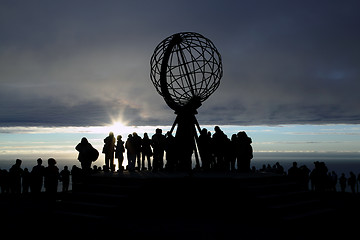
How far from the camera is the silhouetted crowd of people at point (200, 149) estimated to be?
1305 cm

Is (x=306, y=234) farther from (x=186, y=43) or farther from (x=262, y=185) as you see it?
(x=186, y=43)

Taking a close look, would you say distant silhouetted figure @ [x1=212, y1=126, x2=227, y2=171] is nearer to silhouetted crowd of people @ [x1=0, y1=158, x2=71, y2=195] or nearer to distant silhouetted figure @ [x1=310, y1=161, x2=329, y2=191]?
distant silhouetted figure @ [x1=310, y1=161, x2=329, y2=191]

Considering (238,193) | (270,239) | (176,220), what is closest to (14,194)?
(176,220)

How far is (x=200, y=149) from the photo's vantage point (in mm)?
13875

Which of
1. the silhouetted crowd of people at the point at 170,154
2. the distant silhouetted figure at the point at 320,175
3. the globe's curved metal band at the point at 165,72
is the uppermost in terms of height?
the globe's curved metal band at the point at 165,72

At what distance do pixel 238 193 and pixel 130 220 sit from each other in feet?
11.4

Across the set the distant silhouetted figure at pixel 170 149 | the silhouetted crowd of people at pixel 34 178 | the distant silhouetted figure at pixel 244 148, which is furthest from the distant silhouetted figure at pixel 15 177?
the distant silhouetted figure at pixel 244 148

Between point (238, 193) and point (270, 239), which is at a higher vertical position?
point (238, 193)

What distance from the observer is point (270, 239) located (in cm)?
656

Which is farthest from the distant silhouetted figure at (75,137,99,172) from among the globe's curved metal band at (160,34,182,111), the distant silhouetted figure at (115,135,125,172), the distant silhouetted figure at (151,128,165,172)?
the globe's curved metal band at (160,34,182,111)

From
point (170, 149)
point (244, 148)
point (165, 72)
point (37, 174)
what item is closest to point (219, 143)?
point (244, 148)

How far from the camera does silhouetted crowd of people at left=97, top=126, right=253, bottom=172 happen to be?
42.8 ft

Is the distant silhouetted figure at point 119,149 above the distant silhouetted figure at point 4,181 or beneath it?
above

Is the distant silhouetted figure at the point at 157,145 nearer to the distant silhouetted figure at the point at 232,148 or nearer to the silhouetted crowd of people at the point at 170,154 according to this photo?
the silhouetted crowd of people at the point at 170,154
